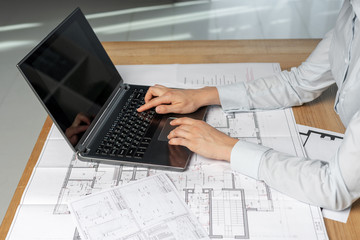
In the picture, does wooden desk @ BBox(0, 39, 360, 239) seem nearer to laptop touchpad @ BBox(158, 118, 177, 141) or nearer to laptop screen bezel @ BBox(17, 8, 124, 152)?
laptop screen bezel @ BBox(17, 8, 124, 152)

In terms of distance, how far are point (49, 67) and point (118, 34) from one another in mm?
2293

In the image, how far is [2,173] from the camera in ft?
6.57

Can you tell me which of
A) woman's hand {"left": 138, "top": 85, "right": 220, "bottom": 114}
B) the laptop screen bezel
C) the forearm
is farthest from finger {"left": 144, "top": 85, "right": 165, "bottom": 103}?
the forearm

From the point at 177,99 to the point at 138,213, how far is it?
41 centimetres

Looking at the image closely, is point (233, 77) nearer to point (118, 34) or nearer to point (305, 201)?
point (305, 201)

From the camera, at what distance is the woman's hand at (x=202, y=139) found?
102cm

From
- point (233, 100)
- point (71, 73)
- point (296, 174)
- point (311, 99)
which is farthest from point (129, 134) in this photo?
point (311, 99)

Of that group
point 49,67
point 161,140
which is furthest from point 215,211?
point 49,67

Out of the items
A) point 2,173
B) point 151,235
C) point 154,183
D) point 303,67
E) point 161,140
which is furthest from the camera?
point 2,173

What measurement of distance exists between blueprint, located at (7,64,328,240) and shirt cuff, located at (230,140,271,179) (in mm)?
16

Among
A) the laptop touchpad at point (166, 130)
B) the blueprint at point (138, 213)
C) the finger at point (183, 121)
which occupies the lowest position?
the laptop touchpad at point (166, 130)

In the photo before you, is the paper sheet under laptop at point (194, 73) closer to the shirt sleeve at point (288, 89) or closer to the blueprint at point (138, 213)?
the shirt sleeve at point (288, 89)

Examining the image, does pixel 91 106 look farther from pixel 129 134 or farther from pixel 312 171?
pixel 312 171

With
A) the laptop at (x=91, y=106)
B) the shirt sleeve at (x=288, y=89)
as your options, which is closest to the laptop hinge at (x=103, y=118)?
the laptop at (x=91, y=106)
